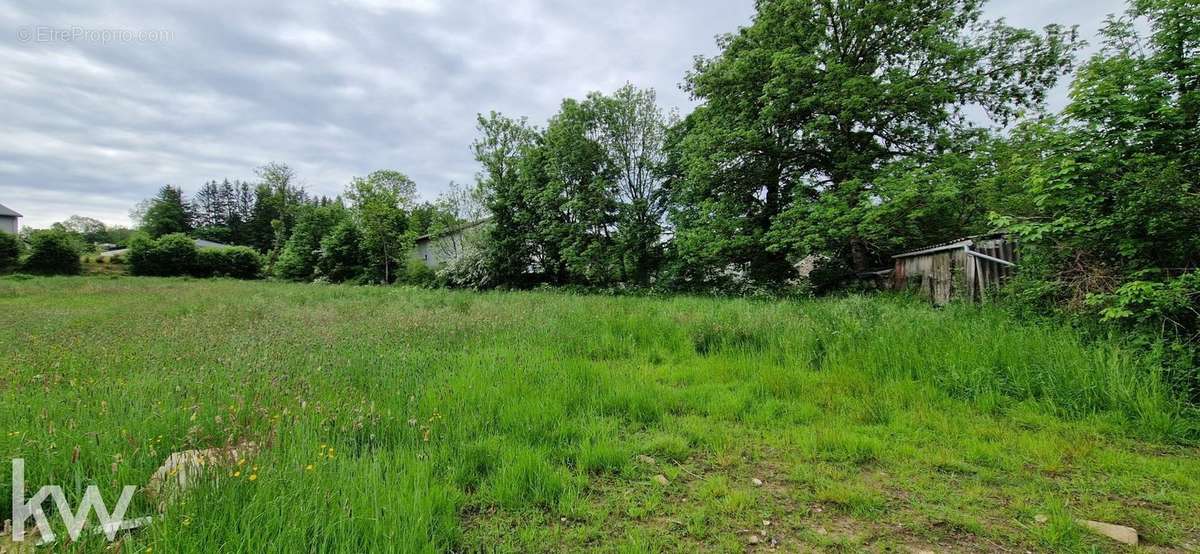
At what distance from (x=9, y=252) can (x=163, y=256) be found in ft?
24.9

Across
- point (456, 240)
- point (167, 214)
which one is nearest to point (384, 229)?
point (456, 240)

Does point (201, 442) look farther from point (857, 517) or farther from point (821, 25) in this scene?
point (821, 25)

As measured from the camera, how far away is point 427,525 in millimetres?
2045

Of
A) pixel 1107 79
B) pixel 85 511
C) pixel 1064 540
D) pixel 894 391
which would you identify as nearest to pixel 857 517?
pixel 1064 540

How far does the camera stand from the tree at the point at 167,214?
206ft

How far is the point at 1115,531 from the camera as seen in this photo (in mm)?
2098

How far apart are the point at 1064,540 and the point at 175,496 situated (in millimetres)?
4359

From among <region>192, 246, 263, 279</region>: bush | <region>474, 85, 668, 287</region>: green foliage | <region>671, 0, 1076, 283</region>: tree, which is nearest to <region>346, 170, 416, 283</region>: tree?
<region>192, 246, 263, 279</region>: bush

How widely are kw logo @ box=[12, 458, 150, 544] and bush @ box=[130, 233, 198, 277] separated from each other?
47.4m

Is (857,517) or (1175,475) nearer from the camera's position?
(857,517)

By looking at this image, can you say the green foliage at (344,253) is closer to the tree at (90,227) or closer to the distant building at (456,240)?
the distant building at (456,240)

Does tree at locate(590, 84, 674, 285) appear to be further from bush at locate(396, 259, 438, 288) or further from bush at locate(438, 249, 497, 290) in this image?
bush at locate(396, 259, 438, 288)

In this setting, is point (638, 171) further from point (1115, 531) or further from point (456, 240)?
point (1115, 531)

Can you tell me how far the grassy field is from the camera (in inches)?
82.4
